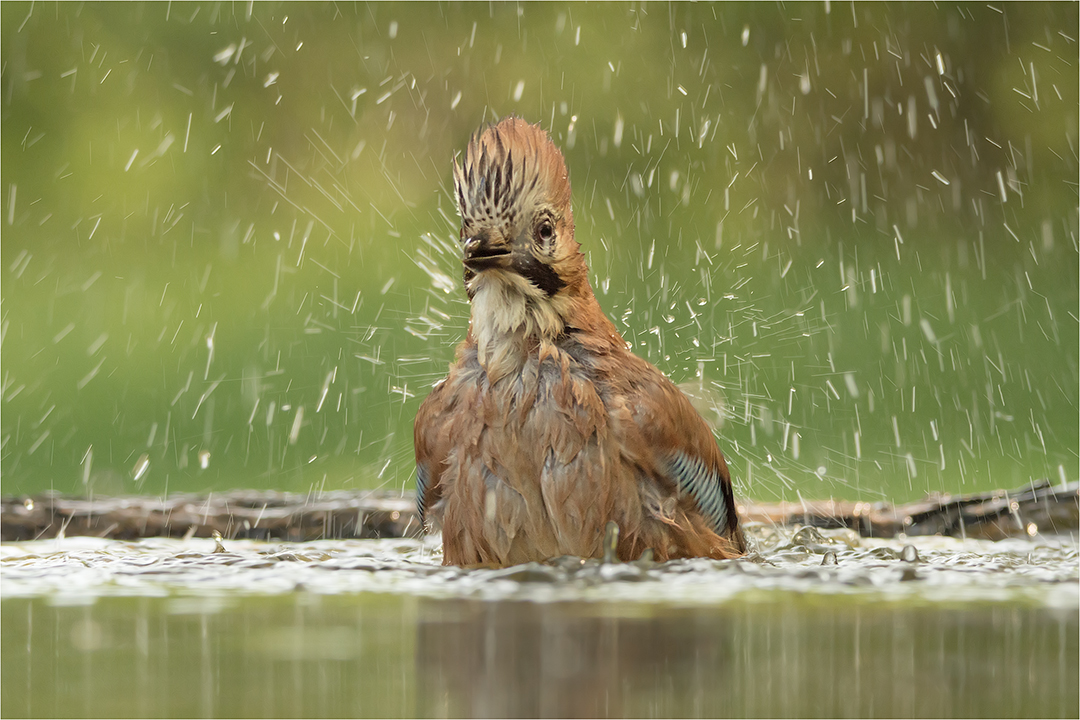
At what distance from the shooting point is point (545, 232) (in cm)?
457

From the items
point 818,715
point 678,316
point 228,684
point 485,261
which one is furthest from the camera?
point 678,316

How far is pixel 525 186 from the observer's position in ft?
14.7

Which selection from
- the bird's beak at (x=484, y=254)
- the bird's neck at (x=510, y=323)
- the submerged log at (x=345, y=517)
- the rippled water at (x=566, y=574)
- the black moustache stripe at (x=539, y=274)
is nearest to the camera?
the rippled water at (x=566, y=574)

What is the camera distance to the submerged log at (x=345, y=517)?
221 inches

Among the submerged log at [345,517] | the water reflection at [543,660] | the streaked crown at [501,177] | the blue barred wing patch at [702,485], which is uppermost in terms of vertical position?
the streaked crown at [501,177]

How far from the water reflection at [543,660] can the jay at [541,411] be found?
107 centimetres

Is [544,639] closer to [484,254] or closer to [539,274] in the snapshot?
[484,254]

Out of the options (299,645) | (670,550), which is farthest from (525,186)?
(299,645)

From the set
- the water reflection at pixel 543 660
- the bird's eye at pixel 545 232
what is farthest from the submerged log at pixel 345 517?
the water reflection at pixel 543 660

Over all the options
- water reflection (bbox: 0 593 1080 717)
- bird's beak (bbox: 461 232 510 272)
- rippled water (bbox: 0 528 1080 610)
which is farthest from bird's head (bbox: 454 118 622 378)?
water reflection (bbox: 0 593 1080 717)

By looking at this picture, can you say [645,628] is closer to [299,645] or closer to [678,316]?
[299,645]

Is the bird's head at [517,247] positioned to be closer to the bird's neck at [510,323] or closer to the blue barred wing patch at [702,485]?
the bird's neck at [510,323]

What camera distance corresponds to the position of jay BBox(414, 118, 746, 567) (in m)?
4.45

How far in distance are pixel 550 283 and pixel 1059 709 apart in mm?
2785
